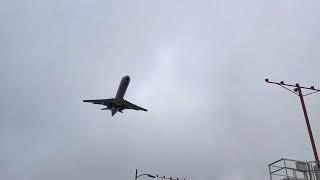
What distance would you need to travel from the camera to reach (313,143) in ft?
107

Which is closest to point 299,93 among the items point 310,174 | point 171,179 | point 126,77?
point 310,174

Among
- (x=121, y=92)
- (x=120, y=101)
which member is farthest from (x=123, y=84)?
(x=120, y=101)

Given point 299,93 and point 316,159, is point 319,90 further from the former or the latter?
point 316,159

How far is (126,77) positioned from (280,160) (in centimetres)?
5303

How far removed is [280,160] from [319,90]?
465 inches

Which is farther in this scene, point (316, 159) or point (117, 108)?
point (117, 108)

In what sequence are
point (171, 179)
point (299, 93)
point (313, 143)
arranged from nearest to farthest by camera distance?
point (313, 143) → point (299, 93) → point (171, 179)

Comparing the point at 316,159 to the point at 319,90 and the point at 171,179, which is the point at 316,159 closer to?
the point at 319,90

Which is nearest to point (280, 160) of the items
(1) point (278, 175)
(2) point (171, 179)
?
(1) point (278, 175)

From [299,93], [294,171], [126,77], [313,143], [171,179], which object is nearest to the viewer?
Answer: [294,171]

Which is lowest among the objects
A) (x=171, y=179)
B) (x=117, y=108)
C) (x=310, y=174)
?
(x=310, y=174)

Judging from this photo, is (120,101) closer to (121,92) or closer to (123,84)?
(121,92)

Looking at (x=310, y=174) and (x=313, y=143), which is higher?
(x=313, y=143)

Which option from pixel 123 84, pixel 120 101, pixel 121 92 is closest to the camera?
pixel 123 84
